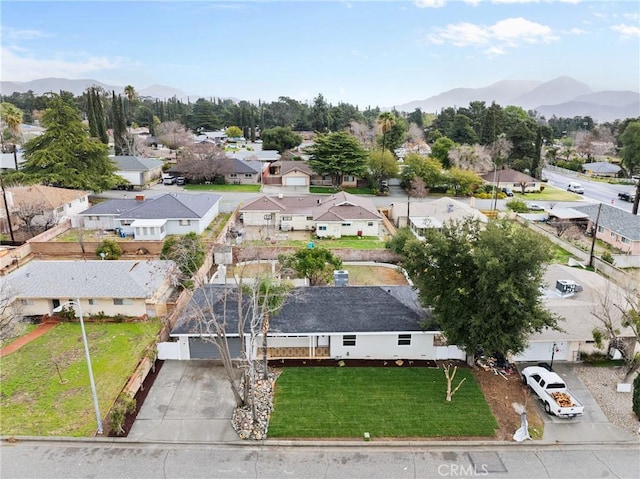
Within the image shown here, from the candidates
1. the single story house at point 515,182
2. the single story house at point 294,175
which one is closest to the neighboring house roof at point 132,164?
the single story house at point 294,175

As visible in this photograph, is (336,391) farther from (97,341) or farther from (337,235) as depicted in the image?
(337,235)

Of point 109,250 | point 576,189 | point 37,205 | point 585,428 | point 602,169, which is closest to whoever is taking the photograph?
point 585,428

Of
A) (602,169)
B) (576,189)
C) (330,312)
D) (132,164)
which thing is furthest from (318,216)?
(602,169)

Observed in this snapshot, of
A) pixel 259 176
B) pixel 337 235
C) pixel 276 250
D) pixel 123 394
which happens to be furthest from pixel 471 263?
pixel 259 176

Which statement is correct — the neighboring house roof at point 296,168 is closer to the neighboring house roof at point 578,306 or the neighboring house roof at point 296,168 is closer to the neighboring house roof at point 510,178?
the neighboring house roof at point 510,178

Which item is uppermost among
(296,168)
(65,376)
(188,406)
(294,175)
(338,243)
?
(296,168)

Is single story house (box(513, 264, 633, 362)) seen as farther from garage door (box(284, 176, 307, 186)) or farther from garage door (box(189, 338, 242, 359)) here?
garage door (box(284, 176, 307, 186))

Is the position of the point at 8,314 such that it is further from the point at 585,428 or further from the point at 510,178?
the point at 510,178
